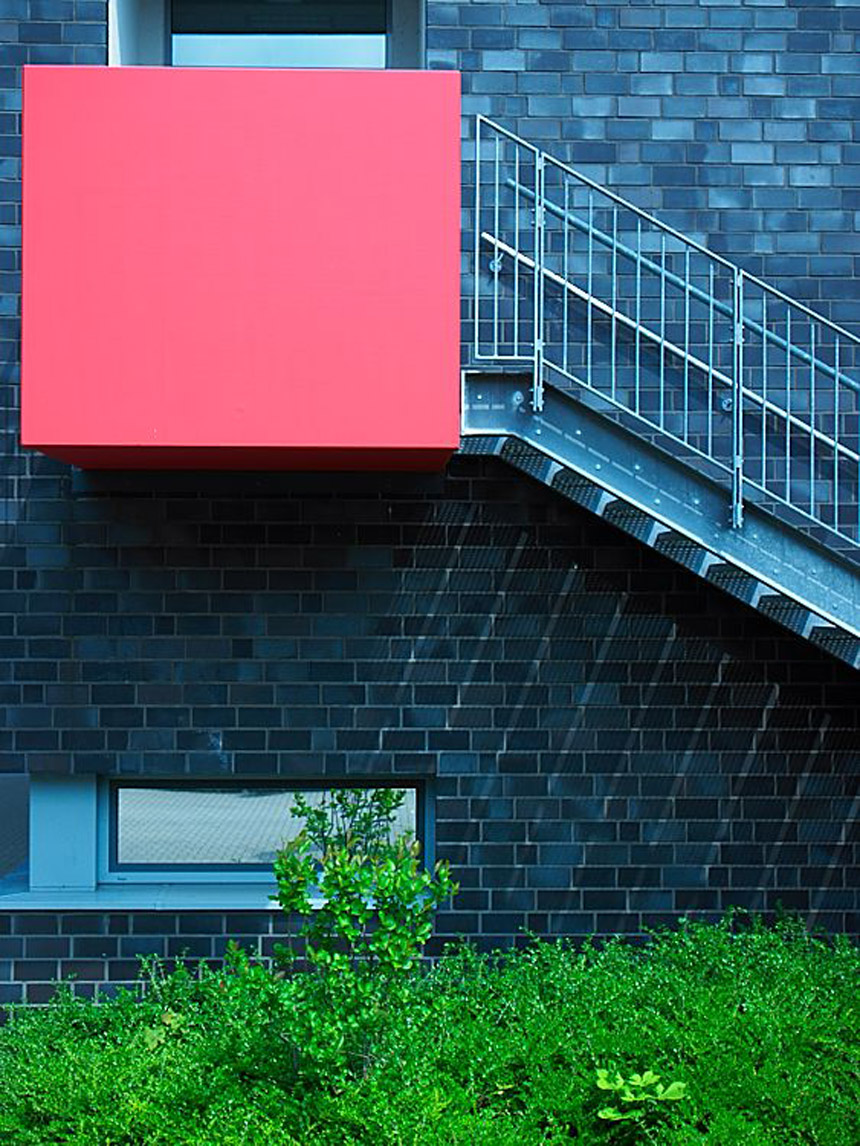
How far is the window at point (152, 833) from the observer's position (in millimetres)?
Result: 6930

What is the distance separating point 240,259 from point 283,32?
257cm

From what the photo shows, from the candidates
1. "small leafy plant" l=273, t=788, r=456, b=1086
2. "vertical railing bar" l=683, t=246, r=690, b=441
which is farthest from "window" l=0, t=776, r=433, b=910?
"vertical railing bar" l=683, t=246, r=690, b=441

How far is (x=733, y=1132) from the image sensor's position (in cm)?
448

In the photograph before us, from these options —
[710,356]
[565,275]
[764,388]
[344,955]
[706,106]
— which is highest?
[706,106]

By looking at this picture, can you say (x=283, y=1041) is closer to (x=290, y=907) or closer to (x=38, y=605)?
(x=290, y=907)

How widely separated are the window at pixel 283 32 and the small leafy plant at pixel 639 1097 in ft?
18.3

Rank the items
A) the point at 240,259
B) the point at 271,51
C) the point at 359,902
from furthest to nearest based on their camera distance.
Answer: the point at 271,51 < the point at 240,259 < the point at 359,902

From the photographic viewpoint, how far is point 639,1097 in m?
4.61

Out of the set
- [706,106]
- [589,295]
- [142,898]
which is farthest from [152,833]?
[706,106]

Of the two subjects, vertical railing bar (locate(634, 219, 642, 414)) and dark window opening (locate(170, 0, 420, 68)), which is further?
dark window opening (locate(170, 0, 420, 68))

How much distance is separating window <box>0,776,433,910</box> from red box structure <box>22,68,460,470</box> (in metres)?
2.21

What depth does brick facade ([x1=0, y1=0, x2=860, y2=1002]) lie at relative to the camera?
6898mm

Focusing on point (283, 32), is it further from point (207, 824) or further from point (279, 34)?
point (207, 824)

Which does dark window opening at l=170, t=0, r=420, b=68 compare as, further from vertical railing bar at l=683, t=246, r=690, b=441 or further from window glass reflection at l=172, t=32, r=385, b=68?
vertical railing bar at l=683, t=246, r=690, b=441
